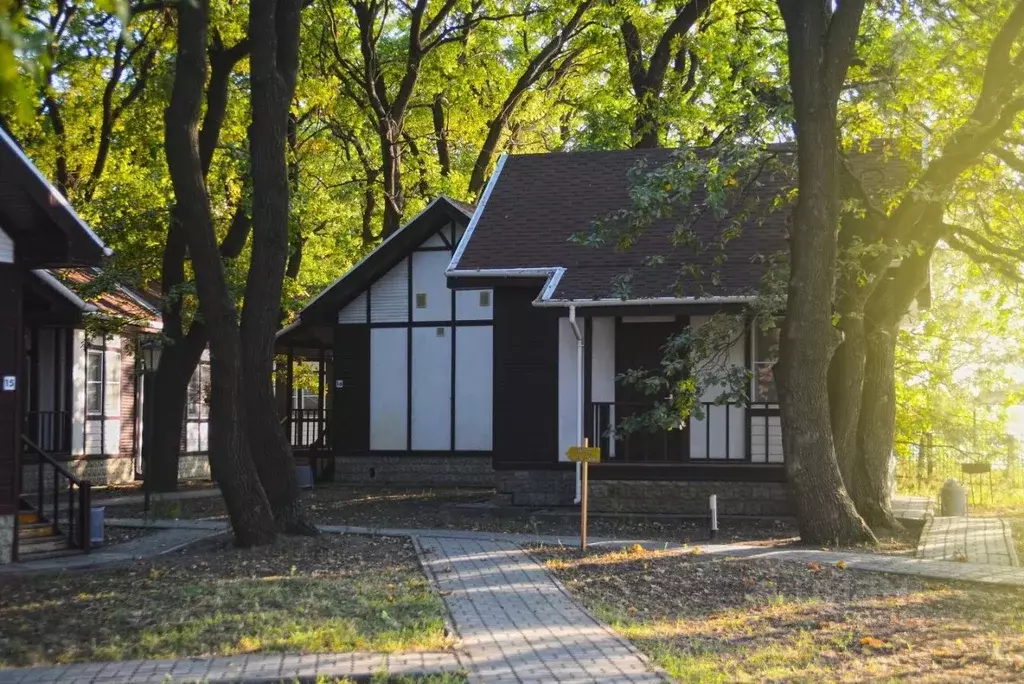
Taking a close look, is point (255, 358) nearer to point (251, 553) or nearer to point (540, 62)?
point (251, 553)

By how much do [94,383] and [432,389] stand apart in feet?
25.9

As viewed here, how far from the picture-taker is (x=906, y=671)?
8047 mm

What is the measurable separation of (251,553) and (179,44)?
6130 mm

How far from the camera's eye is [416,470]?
83.1ft

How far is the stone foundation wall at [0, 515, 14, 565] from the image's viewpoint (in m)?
13.6

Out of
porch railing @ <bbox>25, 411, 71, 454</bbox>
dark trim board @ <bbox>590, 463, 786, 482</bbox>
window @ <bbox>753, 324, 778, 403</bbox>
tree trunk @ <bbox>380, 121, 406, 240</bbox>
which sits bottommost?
dark trim board @ <bbox>590, 463, 786, 482</bbox>

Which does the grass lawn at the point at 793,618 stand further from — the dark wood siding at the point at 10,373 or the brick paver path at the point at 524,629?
the dark wood siding at the point at 10,373

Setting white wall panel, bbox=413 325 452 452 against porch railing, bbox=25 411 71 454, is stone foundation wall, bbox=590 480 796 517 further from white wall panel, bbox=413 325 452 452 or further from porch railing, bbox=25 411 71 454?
porch railing, bbox=25 411 71 454

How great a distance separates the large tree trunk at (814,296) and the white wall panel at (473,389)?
11.3 m

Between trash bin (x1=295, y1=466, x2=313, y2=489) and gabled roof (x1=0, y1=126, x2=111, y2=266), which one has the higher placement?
gabled roof (x1=0, y1=126, x2=111, y2=266)

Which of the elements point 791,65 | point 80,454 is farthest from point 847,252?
point 80,454

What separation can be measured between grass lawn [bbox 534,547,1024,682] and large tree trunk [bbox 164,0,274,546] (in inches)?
143

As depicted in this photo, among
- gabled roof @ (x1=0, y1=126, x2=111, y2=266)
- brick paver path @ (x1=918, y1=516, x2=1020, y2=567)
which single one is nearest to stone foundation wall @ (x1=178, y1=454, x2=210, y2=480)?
gabled roof @ (x1=0, y1=126, x2=111, y2=266)

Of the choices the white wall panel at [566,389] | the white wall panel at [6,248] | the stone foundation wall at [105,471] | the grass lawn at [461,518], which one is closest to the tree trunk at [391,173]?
the grass lawn at [461,518]
